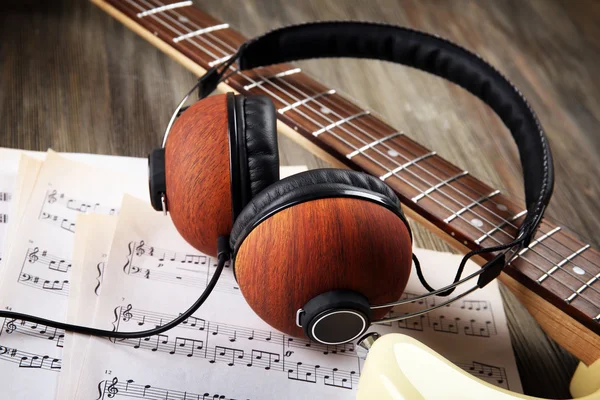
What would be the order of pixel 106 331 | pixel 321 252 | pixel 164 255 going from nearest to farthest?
pixel 321 252 → pixel 106 331 → pixel 164 255

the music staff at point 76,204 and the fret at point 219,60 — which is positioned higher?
the fret at point 219,60

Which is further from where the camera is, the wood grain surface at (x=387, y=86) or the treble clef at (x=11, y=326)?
the wood grain surface at (x=387, y=86)

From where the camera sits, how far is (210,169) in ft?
1.85

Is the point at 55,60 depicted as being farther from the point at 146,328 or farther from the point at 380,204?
the point at 380,204

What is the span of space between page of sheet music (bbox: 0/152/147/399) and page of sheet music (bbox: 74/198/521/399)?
45 millimetres

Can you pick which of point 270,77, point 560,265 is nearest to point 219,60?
point 270,77

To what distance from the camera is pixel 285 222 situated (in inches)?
20.1

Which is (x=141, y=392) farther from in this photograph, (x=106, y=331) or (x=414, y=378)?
(x=414, y=378)

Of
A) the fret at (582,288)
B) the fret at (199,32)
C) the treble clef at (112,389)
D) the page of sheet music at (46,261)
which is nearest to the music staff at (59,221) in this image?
the page of sheet music at (46,261)

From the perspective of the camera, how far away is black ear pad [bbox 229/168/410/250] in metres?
0.51

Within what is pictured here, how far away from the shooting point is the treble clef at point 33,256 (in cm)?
68

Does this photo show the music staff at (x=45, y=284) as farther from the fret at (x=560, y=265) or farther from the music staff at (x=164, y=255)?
the fret at (x=560, y=265)

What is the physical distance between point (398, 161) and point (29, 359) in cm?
46

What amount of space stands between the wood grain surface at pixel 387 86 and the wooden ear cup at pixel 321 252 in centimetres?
26
